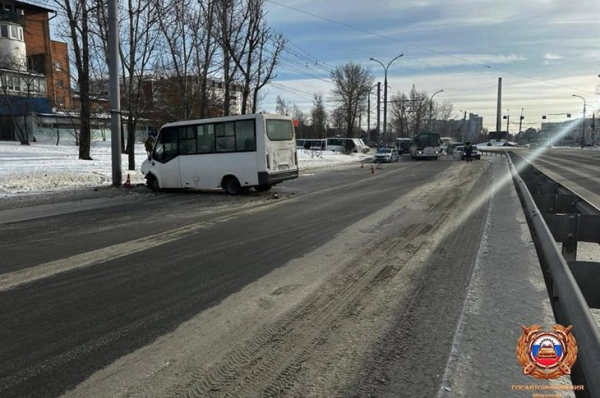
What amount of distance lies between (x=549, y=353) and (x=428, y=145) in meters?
42.6

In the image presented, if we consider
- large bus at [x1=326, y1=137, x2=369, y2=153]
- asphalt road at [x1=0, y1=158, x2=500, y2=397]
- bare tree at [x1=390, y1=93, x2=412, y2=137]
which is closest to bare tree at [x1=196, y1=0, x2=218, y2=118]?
asphalt road at [x1=0, y1=158, x2=500, y2=397]

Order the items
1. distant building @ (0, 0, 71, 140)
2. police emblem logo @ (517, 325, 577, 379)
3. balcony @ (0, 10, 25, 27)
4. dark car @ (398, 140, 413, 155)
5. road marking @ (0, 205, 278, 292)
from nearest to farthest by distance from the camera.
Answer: police emblem logo @ (517, 325, 577, 379)
road marking @ (0, 205, 278, 292)
distant building @ (0, 0, 71, 140)
balcony @ (0, 10, 25, 27)
dark car @ (398, 140, 413, 155)

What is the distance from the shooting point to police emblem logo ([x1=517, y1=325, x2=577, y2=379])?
2.88 m

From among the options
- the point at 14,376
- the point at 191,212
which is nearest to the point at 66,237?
the point at 191,212

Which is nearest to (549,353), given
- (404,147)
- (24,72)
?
(404,147)

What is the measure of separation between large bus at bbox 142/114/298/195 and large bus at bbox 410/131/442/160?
30.9 meters

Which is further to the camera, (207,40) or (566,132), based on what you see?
(566,132)

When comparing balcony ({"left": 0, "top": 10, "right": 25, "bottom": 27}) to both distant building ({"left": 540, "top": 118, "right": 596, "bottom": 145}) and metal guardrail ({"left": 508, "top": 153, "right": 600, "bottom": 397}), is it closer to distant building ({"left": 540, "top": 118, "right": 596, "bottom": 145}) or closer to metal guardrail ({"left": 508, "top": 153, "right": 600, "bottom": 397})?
metal guardrail ({"left": 508, "top": 153, "right": 600, "bottom": 397})

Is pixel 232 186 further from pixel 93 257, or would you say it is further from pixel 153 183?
pixel 93 257

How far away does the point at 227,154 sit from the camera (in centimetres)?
1463

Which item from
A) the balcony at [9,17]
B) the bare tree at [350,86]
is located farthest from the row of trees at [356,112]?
the balcony at [9,17]

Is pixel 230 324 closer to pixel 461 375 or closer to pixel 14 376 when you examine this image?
pixel 14 376

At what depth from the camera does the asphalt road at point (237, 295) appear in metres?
3.24

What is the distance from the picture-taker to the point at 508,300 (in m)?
4.59
